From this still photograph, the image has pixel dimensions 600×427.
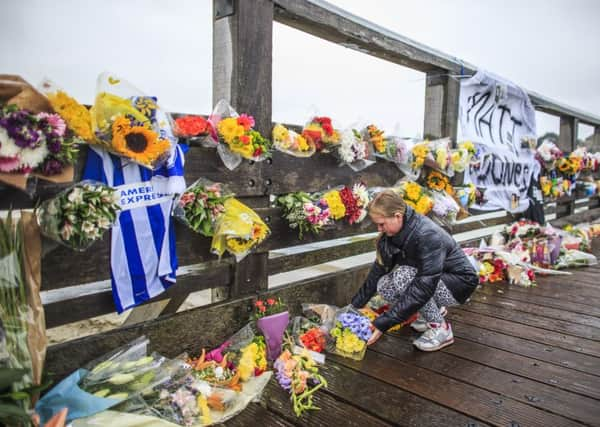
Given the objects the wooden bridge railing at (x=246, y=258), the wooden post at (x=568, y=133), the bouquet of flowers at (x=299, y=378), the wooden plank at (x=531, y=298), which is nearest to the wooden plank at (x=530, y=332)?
the wooden plank at (x=531, y=298)

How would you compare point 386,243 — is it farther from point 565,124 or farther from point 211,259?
point 565,124

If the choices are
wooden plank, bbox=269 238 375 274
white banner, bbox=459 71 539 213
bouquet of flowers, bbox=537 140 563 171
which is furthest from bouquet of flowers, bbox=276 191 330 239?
bouquet of flowers, bbox=537 140 563 171

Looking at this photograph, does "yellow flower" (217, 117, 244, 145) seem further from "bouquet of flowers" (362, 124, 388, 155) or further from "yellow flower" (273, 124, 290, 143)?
"bouquet of flowers" (362, 124, 388, 155)

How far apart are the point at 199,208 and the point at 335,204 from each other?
3.48 ft

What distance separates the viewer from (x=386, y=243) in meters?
2.90

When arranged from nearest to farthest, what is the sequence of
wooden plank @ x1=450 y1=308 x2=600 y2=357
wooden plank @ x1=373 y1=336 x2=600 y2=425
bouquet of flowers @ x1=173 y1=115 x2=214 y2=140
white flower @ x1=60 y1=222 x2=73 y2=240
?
white flower @ x1=60 y1=222 x2=73 y2=240 → wooden plank @ x1=373 y1=336 x2=600 y2=425 → bouquet of flowers @ x1=173 y1=115 x2=214 y2=140 → wooden plank @ x1=450 y1=308 x2=600 y2=357

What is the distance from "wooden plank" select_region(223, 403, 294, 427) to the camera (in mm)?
1948

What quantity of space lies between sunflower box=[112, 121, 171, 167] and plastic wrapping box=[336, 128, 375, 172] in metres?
1.38

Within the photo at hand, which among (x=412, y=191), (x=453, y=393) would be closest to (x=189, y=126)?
(x=453, y=393)

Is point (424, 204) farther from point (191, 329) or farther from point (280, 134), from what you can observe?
point (191, 329)

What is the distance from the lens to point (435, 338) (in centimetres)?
273

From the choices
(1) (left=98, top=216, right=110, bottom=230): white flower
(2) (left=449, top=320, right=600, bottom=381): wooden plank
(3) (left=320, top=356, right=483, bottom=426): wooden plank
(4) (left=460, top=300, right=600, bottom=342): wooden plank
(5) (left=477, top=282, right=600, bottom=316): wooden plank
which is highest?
(1) (left=98, top=216, right=110, bottom=230): white flower

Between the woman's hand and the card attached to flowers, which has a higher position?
the card attached to flowers

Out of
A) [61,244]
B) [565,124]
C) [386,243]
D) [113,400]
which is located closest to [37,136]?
[61,244]
